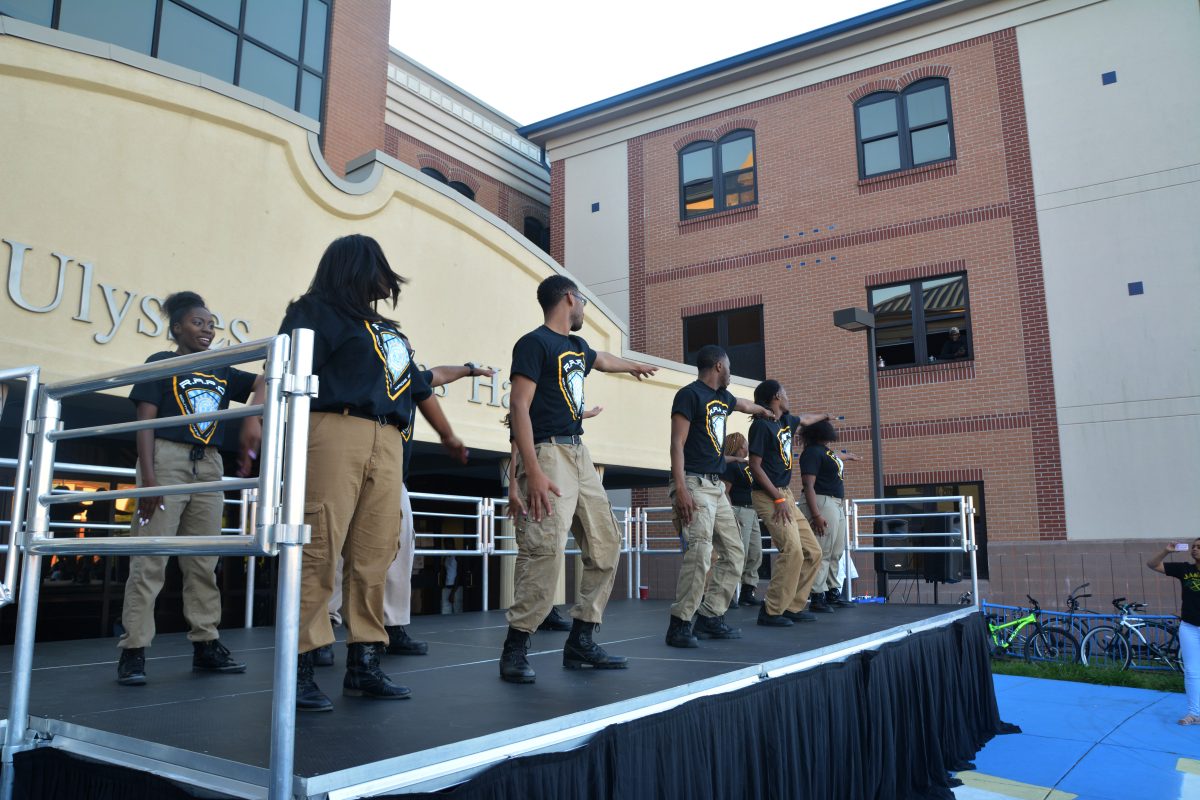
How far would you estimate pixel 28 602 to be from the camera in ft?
9.56

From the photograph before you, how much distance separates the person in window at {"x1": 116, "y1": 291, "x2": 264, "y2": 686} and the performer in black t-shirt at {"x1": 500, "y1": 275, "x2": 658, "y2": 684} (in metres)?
1.25

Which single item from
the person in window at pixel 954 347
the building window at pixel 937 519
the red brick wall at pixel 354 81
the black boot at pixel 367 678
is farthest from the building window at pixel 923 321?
the black boot at pixel 367 678

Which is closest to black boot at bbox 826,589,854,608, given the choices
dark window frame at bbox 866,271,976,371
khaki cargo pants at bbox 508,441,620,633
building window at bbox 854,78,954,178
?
khaki cargo pants at bbox 508,441,620,633

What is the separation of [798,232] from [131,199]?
12926 mm

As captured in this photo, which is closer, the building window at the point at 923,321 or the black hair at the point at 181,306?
the black hair at the point at 181,306

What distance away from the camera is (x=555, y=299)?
4.22 meters

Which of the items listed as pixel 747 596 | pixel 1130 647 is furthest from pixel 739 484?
pixel 1130 647

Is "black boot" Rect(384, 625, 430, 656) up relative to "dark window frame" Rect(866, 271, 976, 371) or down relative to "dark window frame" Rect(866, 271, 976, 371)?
down

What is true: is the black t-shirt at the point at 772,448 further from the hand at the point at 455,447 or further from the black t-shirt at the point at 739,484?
the hand at the point at 455,447

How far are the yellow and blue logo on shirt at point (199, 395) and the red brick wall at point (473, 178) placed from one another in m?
14.1

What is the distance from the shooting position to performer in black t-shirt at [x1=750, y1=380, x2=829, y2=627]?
631cm

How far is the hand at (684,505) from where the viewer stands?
5.11 metres

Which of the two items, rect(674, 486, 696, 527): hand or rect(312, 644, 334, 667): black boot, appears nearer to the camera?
rect(312, 644, 334, 667): black boot

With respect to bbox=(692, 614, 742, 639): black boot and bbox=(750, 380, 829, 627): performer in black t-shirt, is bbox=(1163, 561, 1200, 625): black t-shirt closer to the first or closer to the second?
bbox=(750, 380, 829, 627): performer in black t-shirt
